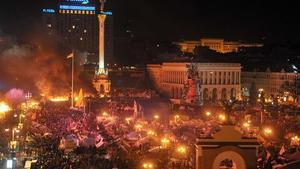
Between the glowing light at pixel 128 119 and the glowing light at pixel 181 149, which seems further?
the glowing light at pixel 128 119

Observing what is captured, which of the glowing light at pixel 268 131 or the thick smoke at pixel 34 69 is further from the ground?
the thick smoke at pixel 34 69

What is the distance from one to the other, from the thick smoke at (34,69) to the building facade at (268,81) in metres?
20.6

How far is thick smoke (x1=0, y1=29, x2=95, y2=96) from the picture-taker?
148ft

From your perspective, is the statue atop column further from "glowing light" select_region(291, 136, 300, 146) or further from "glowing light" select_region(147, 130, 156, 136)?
"glowing light" select_region(291, 136, 300, 146)

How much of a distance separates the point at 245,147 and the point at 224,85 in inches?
1891

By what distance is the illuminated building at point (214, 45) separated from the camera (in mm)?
95331

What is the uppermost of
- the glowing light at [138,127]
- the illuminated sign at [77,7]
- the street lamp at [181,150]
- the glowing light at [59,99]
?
the illuminated sign at [77,7]

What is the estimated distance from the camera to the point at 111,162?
16703 millimetres

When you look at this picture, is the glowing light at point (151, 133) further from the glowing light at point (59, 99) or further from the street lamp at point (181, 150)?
the glowing light at point (59, 99)

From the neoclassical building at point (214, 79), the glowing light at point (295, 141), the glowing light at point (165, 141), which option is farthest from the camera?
the neoclassical building at point (214, 79)

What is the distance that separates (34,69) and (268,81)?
85.6 ft

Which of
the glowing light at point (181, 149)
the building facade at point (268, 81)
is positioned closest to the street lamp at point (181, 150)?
the glowing light at point (181, 149)

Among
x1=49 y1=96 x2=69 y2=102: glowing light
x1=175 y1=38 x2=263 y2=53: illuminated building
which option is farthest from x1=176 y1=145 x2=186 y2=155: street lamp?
x1=175 y1=38 x2=263 y2=53: illuminated building

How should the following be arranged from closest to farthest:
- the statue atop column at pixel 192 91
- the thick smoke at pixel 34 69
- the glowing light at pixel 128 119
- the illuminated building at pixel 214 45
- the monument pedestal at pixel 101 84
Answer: the glowing light at pixel 128 119, the statue atop column at pixel 192 91, the thick smoke at pixel 34 69, the monument pedestal at pixel 101 84, the illuminated building at pixel 214 45
